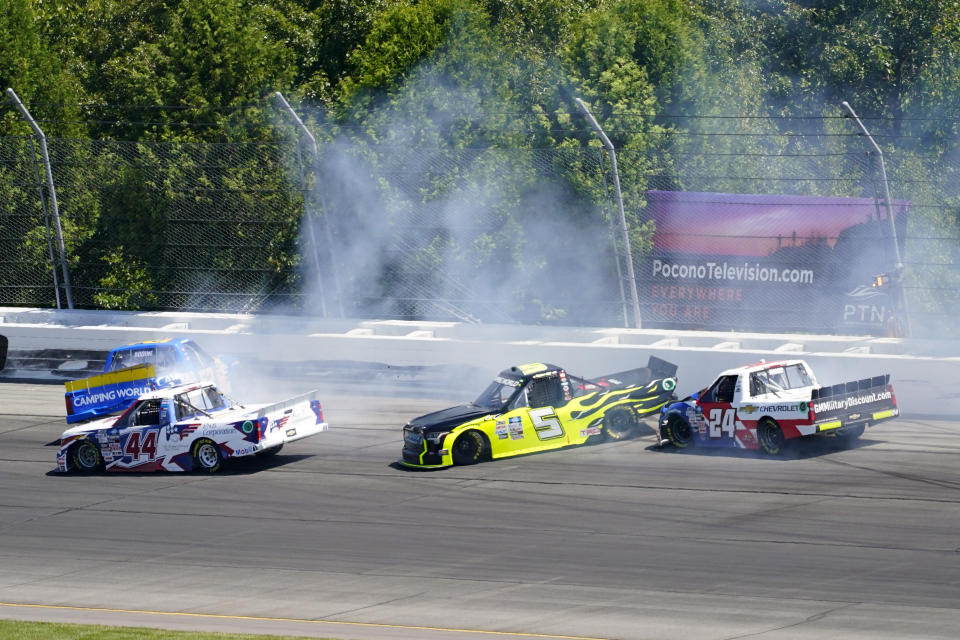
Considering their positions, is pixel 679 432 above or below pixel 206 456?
below

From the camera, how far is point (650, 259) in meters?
28.8

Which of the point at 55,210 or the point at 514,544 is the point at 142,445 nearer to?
the point at 514,544

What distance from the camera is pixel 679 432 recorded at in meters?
18.4

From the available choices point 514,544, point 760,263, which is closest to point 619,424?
point 514,544

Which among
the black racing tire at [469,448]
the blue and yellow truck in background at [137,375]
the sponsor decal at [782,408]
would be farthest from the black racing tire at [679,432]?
the blue and yellow truck in background at [137,375]

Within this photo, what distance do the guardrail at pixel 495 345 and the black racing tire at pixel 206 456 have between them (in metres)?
5.83

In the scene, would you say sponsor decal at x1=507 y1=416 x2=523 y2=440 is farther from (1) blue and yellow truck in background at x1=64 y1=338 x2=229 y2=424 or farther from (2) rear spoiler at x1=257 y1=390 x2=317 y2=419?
(1) blue and yellow truck in background at x1=64 y1=338 x2=229 y2=424

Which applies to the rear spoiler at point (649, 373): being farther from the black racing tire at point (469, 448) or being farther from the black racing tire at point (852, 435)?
the black racing tire at point (852, 435)

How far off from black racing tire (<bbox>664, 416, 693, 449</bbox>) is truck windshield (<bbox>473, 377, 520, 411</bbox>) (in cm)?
211

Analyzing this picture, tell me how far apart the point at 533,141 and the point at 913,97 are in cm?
1725

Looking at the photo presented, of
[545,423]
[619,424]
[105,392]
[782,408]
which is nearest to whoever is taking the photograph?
[782,408]

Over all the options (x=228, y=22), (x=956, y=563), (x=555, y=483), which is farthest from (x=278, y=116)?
(x=956, y=563)

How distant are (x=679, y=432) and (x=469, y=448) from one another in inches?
113

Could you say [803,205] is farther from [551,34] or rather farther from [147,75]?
[551,34]
